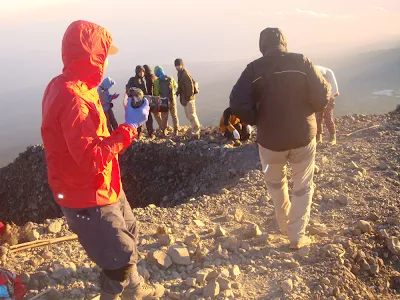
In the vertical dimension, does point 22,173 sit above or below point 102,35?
below

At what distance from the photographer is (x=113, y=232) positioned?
2.53 m

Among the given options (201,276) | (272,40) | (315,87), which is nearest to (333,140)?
(315,87)

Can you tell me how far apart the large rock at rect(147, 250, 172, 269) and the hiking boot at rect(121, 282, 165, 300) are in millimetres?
357

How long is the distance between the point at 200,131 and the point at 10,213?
6.58 metres

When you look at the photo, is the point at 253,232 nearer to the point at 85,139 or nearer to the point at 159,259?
the point at 159,259

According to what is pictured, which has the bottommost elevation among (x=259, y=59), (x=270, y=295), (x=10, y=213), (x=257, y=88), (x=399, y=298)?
(x=10, y=213)

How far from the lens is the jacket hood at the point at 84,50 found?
7.72 feet

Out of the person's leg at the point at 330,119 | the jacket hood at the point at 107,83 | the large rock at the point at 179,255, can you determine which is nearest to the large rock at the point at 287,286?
the large rock at the point at 179,255

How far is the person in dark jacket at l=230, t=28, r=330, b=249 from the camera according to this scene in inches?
135

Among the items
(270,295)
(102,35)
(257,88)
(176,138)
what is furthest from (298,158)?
(176,138)

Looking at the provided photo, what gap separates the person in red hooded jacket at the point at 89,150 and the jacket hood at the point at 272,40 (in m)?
1.44

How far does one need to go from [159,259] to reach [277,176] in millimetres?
1425

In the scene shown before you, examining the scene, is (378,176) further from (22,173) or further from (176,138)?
(22,173)

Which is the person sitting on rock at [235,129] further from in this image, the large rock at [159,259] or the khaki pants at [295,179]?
the large rock at [159,259]
